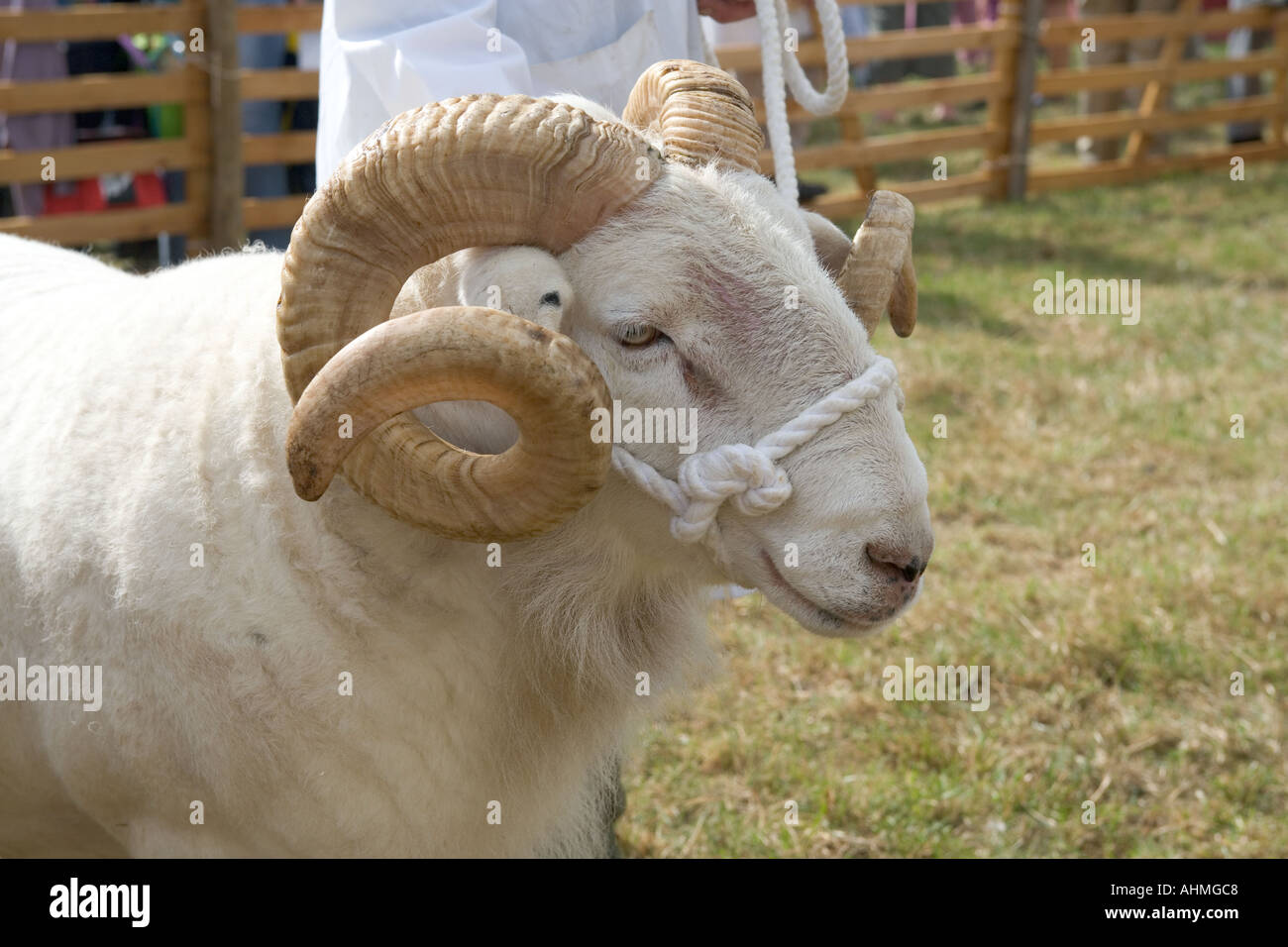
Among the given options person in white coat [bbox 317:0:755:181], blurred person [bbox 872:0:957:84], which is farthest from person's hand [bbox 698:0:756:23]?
blurred person [bbox 872:0:957:84]

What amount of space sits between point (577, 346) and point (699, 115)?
2.13 ft

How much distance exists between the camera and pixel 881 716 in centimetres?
402

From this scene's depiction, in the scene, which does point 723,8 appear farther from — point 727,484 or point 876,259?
point 727,484

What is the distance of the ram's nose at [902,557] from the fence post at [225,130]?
6.87 metres

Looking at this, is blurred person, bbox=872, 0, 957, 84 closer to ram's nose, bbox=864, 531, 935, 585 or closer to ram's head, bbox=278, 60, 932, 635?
ram's head, bbox=278, 60, 932, 635

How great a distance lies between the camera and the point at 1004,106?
37.9 ft

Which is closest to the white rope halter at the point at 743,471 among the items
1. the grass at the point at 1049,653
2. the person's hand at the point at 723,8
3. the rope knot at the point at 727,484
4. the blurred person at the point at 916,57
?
the rope knot at the point at 727,484

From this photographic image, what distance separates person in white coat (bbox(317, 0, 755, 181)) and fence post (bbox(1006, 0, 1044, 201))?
9.10 meters

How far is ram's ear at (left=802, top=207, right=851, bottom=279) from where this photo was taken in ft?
8.42

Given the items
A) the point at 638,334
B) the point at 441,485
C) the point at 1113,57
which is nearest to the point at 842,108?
the point at 1113,57

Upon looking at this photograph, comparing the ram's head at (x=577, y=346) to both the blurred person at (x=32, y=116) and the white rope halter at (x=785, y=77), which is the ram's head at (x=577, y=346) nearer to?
the white rope halter at (x=785, y=77)

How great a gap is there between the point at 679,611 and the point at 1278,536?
353 centimetres

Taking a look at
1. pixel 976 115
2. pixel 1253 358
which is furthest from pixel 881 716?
pixel 976 115

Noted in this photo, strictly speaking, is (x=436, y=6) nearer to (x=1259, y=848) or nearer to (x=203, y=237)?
(x=1259, y=848)
